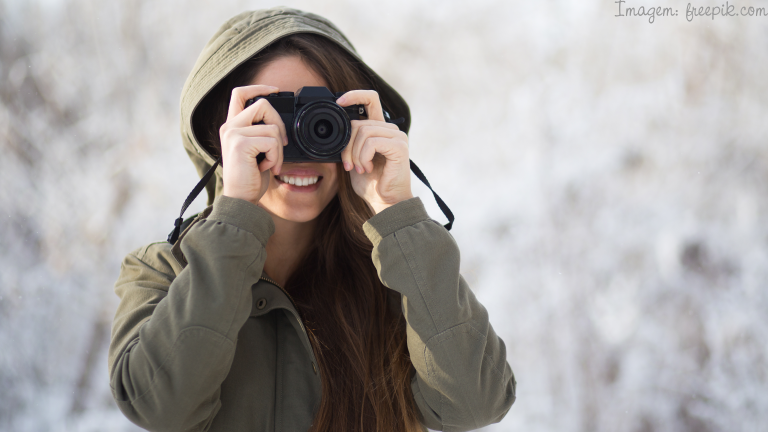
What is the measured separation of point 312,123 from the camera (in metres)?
0.75

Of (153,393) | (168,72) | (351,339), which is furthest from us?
(168,72)

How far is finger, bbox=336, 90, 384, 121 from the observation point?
30.4 inches

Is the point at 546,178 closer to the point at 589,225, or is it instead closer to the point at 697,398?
the point at 589,225

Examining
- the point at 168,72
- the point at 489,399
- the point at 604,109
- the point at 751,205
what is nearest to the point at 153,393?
the point at 489,399

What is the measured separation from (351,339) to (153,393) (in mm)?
315

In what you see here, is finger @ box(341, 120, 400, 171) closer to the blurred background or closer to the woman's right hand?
the woman's right hand

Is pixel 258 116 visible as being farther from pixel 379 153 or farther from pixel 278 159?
pixel 379 153

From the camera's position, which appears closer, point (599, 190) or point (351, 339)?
point (351, 339)

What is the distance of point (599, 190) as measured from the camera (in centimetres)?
160

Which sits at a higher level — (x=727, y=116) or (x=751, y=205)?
(x=727, y=116)

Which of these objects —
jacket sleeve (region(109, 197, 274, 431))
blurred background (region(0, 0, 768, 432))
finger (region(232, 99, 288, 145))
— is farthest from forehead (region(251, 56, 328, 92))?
blurred background (region(0, 0, 768, 432))

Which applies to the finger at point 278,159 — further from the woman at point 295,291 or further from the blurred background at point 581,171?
the blurred background at point 581,171

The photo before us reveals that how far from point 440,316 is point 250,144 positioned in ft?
1.19

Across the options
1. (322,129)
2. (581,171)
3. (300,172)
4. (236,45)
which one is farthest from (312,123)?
(581,171)
